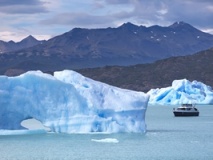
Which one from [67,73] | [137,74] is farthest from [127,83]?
[67,73]

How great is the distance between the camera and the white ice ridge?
31.9 metres

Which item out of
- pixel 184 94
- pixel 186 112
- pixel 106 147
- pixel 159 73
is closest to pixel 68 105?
pixel 106 147

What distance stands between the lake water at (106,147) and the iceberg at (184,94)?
44.2m

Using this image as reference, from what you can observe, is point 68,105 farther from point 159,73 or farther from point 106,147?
point 159,73

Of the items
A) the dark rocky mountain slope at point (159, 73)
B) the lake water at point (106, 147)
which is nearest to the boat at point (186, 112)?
the lake water at point (106, 147)

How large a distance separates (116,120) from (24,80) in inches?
188

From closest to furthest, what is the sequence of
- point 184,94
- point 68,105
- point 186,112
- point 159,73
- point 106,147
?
point 106,147 → point 68,105 → point 186,112 → point 184,94 → point 159,73

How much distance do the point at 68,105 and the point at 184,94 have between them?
48452 mm

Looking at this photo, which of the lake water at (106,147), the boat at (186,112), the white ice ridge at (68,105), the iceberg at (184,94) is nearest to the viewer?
the lake water at (106,147)

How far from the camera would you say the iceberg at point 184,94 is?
262 feet

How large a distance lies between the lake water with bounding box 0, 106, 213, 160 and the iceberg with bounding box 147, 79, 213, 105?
44.2 m

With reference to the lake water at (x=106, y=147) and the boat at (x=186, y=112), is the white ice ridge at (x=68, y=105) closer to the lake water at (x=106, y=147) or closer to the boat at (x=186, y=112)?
the lake water at (x=106, y=147)

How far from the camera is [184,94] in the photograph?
7950 cm

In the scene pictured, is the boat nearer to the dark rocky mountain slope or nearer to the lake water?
the lake water
